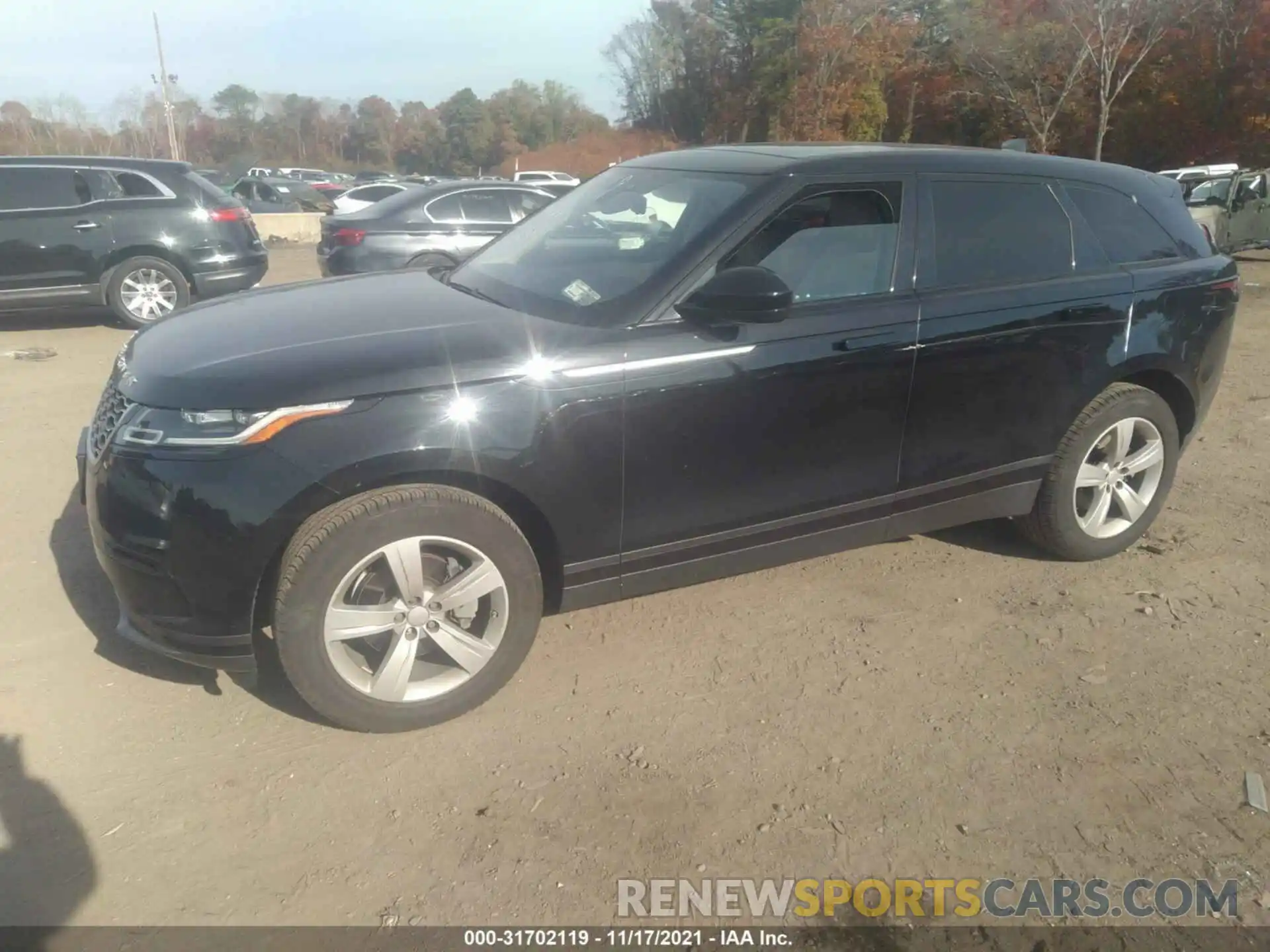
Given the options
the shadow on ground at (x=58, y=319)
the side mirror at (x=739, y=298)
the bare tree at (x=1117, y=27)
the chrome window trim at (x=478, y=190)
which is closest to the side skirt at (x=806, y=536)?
the side mirror at (x=739, y=298)

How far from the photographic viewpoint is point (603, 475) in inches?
123

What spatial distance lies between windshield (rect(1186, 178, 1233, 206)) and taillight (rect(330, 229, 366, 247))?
12.9m

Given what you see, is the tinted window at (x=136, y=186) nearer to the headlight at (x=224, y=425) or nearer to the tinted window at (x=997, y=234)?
the headlight at (x=224, y=425)

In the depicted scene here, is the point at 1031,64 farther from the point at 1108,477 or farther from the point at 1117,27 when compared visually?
the point at 1108,477

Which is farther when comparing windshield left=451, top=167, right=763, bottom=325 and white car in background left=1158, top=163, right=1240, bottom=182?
white car in background left=1158, top=163, right=1240, bottom=182

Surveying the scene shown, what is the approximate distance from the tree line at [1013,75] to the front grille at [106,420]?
26.6m

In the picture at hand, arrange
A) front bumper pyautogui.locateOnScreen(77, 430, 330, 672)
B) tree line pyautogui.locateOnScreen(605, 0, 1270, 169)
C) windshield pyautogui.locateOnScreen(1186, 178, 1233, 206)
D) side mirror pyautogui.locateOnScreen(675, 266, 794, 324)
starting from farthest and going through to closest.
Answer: tree line pyautogui.locateOnScreen(605, 0, 1270, 169), windshield pyautogui.locateOnScreen(1186, 178, 1233, 206), side mirror pyautogui.locateOnScreen(675, 266, 794, 324), front bumper pyautogui.locateOnScreen(77, 430, 330, 672)

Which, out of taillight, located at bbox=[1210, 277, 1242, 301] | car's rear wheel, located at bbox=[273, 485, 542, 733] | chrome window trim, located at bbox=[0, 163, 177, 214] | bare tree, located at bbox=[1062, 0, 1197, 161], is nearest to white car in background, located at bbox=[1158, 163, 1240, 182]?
bare tree, located at bbox=[1062, 0, 1197, 161]

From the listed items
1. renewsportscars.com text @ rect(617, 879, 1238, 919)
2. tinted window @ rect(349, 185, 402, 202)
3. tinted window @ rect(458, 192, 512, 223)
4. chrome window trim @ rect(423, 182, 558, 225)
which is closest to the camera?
renewsportscars.com text @ rect(617, 879, 1238, 919)

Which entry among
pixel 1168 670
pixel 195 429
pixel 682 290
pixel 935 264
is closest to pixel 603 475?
pixel 682 290

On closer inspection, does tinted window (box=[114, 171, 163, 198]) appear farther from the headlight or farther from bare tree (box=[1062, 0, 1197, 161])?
bare tree (box=[1062, 0, 1197, 161])

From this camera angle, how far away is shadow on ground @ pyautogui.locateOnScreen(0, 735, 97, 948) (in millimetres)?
2344

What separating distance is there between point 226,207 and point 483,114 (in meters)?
71.4

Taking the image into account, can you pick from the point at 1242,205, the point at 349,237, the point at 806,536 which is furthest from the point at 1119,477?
the point at 1242,205
